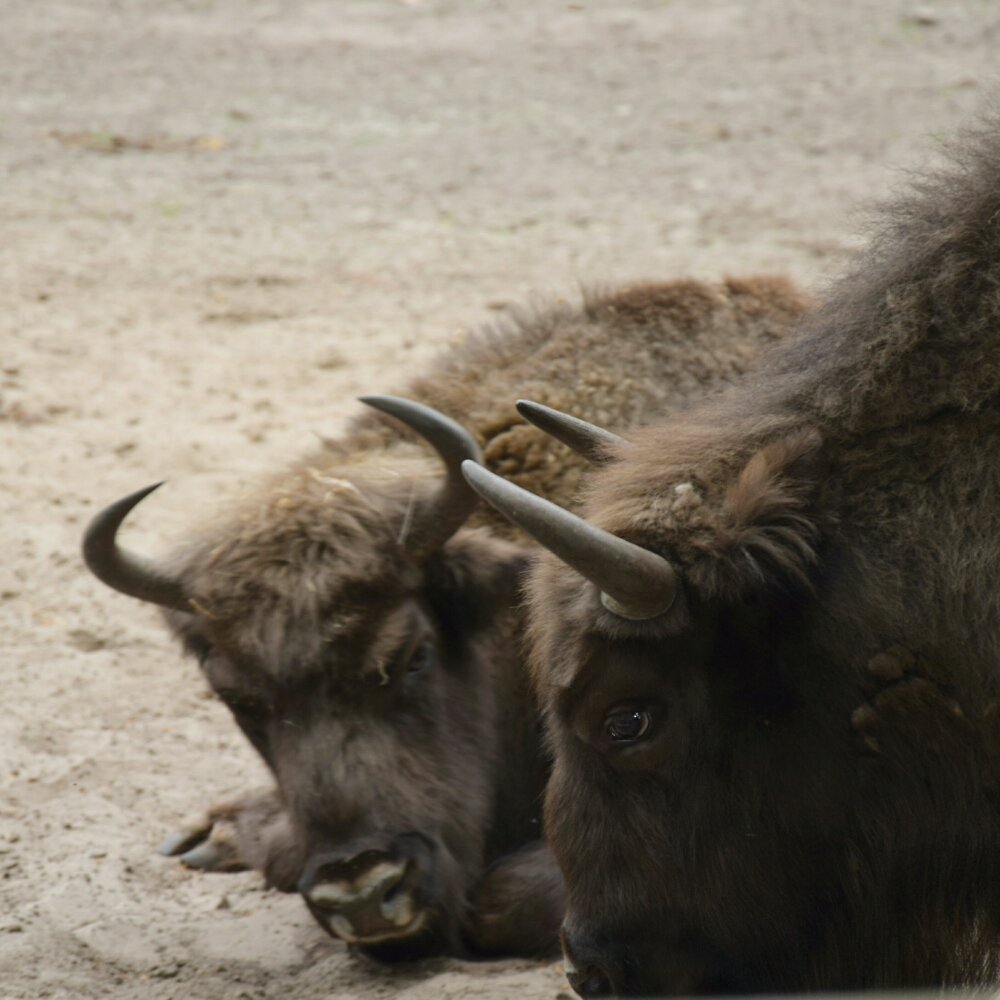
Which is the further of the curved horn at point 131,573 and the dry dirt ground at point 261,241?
the dry dirt ground at point 261,241

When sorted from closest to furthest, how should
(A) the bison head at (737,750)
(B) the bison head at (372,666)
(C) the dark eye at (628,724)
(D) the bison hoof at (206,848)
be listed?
(A) the bison head at (737,750) → (C) the dark eye at (628,724) → (B) the bison head at (372,666) → (D) the bison hoof at (206,848)

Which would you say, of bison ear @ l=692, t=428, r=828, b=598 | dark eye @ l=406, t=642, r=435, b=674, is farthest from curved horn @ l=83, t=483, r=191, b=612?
bison ear @ l=692, t=428, r=828, b=598

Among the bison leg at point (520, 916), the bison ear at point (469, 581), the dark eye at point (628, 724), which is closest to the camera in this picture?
the dark eye at point (628, 724)

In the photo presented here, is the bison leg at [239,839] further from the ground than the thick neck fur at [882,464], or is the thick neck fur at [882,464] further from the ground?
the thick neck fur at [882,464]

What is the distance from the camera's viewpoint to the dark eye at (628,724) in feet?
10.5

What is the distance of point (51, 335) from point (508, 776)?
557 centimetres

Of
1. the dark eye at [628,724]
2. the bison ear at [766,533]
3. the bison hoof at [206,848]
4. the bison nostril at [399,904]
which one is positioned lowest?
the bison hoof at [206,848]

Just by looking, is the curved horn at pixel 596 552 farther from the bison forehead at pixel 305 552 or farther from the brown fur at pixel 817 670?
the bison forehead at pixel 305 552

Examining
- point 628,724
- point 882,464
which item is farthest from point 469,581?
point 882,464

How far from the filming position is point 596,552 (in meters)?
2.94

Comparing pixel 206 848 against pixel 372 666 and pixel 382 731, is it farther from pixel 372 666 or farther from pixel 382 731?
pixel 372 666

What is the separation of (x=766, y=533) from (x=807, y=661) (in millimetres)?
322

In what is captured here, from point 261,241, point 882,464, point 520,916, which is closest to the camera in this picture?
point 882,464

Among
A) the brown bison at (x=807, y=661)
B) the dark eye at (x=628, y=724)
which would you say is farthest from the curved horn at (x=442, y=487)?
the dark eye at (x=628, y=724)
